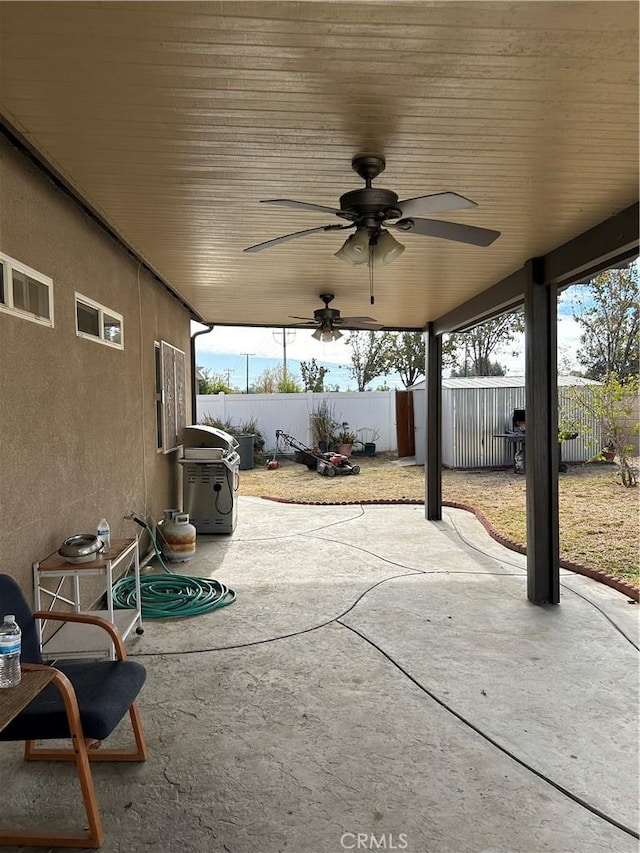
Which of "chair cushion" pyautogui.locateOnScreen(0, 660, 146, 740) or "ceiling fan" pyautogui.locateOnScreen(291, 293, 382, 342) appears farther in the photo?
"ceiling fan" pyautogui.locateOnScreen(291, 293, 382, 342)

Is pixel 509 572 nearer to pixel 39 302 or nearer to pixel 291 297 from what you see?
pixel 291 297

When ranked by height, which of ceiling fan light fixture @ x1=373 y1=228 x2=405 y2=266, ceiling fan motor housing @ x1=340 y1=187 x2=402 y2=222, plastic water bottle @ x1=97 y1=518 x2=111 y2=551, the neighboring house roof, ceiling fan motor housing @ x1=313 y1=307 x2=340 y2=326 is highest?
ceiling fan motor housing @ x1=313 y1=307 x2=340 y2=326

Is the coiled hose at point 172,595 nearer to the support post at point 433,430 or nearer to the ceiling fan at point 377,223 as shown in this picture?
the ceiling fan at point 377,223

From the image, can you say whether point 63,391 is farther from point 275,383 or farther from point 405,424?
point 275,383

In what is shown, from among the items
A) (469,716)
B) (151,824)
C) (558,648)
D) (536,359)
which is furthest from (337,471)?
(151,824)

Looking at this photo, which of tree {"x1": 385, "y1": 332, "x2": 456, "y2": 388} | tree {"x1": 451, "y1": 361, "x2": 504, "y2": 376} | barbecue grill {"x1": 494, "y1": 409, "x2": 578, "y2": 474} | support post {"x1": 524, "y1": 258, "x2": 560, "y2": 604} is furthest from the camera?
tree {"x1": 451, "y1": 361, "x2": 504, "y2": 376}

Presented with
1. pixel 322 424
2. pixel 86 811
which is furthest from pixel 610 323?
pixel 86 811

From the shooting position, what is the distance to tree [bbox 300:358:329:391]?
721 inches

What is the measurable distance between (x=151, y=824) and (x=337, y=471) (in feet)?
31.6

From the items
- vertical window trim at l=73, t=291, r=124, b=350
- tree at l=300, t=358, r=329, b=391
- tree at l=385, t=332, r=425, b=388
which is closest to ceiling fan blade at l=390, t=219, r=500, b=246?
vertical window trim at l=73, t=291, r=124, b=350

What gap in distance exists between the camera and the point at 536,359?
4543 mm

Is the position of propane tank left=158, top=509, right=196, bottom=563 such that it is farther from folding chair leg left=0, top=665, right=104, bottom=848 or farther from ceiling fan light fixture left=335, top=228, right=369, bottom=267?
folding chair leg left=0, top=665, right=104, bottom=848

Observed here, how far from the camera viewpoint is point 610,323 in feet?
43.4

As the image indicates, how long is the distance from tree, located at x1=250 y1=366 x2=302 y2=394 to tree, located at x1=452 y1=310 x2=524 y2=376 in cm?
636
